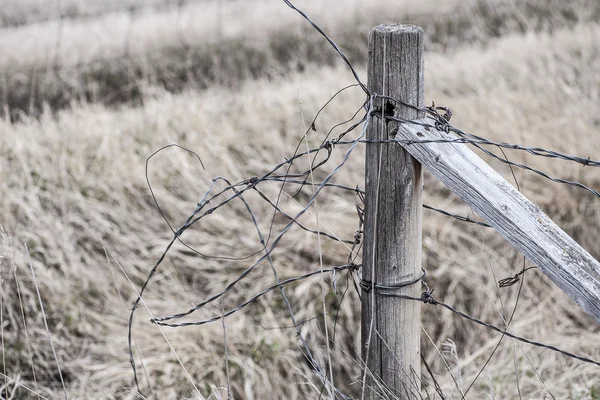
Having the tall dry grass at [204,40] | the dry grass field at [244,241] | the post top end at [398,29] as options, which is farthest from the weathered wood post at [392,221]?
the tall dry grass at [204,40]

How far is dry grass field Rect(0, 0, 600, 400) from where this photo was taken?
9.29 feet

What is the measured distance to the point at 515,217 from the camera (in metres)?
1.24

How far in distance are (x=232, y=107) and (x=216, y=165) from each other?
39.7 inches

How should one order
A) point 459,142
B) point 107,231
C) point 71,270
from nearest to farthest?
point 459,142 → point 71,270 → point 107,231

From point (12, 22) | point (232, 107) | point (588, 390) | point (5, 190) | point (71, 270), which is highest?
point (12, 22)

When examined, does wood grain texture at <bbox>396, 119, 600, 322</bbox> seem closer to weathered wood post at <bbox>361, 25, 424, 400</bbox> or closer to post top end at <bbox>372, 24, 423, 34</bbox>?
weathered wood post at <bbox>361, 25, 424, 400</bbox>

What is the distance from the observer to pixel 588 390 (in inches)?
95.9

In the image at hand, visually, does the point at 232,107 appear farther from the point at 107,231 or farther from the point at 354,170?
the point at 107,231

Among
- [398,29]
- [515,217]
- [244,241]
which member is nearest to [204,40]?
[244,241]

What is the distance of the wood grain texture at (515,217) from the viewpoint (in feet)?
3.89

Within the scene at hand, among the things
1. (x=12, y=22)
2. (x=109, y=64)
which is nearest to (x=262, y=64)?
(x=109, y=64)

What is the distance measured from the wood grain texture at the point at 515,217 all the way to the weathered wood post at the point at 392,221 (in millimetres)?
67

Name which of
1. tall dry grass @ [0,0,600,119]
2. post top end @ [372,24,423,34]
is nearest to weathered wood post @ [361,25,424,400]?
post top end @ [372,24,423,34]

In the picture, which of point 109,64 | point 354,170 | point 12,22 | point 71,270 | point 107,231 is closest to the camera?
point 71,270
